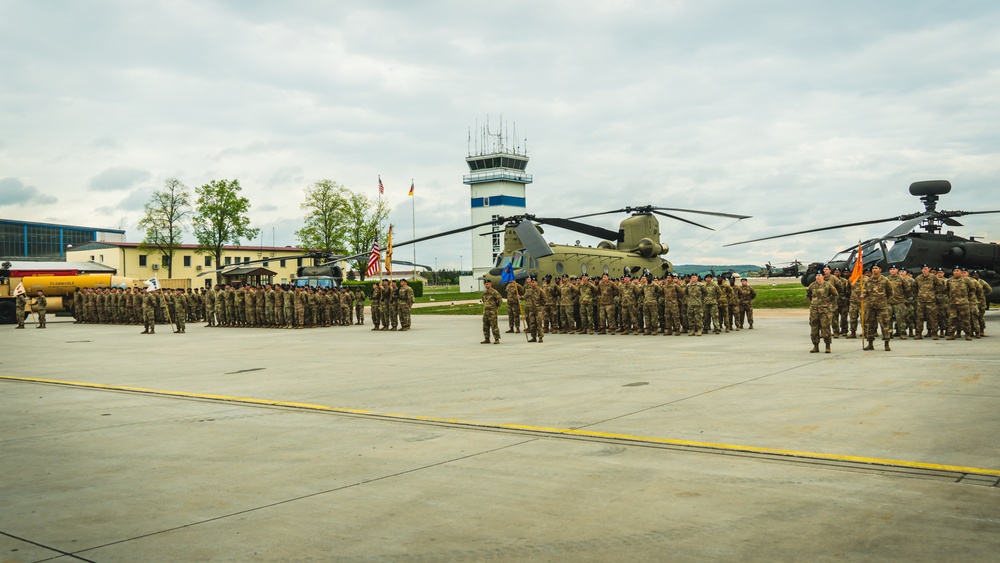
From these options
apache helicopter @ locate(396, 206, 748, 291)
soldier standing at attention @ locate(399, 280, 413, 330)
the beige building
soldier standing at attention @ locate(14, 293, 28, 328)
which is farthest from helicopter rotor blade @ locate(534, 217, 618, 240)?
the beige building

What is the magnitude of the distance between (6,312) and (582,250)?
27.0m

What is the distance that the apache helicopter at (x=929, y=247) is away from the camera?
19250mm

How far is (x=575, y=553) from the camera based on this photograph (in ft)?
12.9

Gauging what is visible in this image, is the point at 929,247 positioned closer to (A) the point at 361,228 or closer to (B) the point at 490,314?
(B) the point at 490,314

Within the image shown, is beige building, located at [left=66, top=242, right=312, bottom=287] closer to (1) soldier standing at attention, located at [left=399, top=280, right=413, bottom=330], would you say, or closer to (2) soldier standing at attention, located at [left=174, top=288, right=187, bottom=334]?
(2) soldier standing at attention, located at [left=174, top=288, right=187, bottom=334]

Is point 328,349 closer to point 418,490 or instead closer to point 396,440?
point 396,440

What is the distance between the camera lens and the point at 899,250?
19594 mm

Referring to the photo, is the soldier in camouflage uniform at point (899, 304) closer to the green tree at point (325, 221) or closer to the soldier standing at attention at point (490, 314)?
the soldier standing at attention at point (490, 314)

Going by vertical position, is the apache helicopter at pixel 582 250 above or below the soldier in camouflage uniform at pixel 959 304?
above

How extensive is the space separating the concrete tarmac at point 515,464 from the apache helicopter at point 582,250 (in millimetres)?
10500

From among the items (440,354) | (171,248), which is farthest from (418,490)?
(171,248)

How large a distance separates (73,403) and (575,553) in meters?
8.27

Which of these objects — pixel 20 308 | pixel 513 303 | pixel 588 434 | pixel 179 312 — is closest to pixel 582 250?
pixel 513 303

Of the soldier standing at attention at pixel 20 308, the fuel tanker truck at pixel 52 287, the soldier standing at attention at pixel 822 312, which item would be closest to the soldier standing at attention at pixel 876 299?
the soldier standing at attention at pixel 822 312
